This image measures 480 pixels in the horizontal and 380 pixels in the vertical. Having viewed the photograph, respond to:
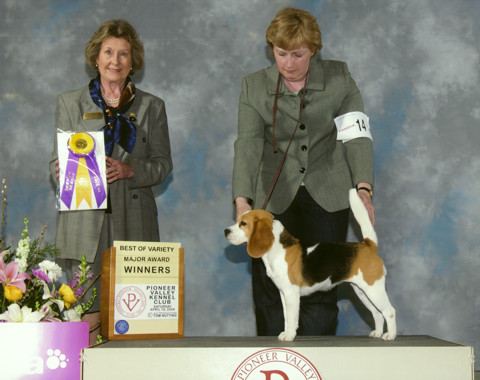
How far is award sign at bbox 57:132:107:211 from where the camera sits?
2482 mm

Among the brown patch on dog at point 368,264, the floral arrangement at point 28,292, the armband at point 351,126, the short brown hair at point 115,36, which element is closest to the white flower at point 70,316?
the floral arrangement at point 28,292

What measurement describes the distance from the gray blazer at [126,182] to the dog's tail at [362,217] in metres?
0.93

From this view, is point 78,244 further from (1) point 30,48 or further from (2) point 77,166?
(1) point 30,48

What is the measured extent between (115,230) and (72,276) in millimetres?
258

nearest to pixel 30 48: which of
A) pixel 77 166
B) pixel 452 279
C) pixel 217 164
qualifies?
pixel 217 164

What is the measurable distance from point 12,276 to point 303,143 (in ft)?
3.69

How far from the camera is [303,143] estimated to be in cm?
238

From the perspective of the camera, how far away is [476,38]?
379 centimetres

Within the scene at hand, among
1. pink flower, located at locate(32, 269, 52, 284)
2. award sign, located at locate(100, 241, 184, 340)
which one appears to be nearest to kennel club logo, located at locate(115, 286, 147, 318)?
award sign, located at locate(100, 241, 184, 340)

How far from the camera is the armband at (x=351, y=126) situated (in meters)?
2.35

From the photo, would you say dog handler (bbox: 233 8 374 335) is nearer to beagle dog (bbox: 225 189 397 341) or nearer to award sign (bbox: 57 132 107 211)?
beagle dog (bbox: 225 189 397 341)

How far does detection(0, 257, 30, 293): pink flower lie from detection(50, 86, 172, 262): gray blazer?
730 mm

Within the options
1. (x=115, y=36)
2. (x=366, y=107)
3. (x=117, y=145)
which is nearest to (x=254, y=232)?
(x=117, y=145)

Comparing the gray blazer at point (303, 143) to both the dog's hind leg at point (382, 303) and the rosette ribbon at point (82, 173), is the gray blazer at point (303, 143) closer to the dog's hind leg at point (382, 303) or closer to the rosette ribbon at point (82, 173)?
the dog's hind leg at point (382, 303)
